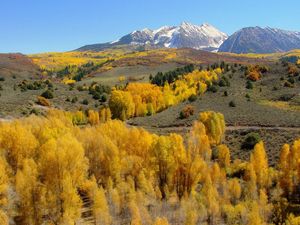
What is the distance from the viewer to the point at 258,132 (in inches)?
3295

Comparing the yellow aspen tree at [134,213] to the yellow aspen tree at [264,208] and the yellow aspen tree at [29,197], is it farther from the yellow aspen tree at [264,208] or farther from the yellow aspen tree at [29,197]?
the yellow aspen tree at [264,208]

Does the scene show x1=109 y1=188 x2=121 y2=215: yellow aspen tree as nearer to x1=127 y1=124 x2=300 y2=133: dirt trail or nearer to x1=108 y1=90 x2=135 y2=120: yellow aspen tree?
x1=127 y1=124 x2=300 y2=133: dirt trail

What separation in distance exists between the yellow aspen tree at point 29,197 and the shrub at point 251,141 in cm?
4847

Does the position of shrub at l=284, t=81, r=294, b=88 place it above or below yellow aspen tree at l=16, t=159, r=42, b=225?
above

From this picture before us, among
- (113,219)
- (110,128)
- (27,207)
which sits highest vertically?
(110,128)

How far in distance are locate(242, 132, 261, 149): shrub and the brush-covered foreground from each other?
8084mm

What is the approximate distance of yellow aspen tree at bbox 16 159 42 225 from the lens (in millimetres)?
41000

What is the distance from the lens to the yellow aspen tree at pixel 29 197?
41.0 m

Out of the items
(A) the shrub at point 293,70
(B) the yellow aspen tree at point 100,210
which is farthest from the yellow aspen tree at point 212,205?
(A) the shrub at point 293,70

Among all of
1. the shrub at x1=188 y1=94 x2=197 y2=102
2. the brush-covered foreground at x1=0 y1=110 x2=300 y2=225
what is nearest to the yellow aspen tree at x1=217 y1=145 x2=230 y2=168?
the brush-covered foreground at x1=0 y1=110 x2=300 y2=225

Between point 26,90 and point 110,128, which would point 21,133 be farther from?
point 26,90

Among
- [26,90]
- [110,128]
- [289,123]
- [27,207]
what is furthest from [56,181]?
[26,90]

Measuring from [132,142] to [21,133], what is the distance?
1772 centimetres

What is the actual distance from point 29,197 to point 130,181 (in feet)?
51.0
